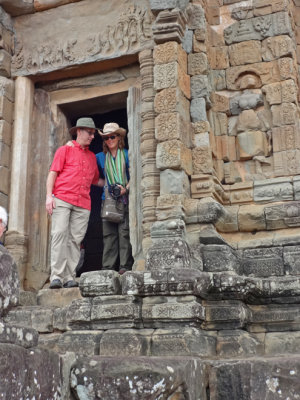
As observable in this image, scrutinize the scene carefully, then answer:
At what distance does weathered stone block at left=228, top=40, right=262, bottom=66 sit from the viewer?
25.3 feet

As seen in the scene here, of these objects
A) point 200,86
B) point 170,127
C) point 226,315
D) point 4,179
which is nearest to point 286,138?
point 200,86

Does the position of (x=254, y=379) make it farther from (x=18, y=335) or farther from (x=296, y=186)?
(x=296, y=186)

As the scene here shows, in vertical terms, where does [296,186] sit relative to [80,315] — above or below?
above

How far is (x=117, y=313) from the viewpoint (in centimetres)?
555

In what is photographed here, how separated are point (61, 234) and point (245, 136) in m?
2.78

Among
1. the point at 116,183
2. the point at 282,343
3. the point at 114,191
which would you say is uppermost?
the point at 116,183

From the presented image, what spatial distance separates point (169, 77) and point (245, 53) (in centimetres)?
136

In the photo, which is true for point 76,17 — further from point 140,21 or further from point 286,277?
point 286,277

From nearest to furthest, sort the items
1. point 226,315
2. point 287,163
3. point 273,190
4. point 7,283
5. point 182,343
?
point 7,283, point 182,343, point 226,315, point 273,190, point 287,163

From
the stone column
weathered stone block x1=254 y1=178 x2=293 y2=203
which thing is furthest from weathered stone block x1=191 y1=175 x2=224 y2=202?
the stone column

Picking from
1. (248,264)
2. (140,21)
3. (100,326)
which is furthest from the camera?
(140,21)

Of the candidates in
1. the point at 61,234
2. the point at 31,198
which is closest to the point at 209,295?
the point at 61,234

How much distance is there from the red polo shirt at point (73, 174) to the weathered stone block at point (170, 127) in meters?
1.28

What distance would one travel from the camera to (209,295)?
5695 millimetres
